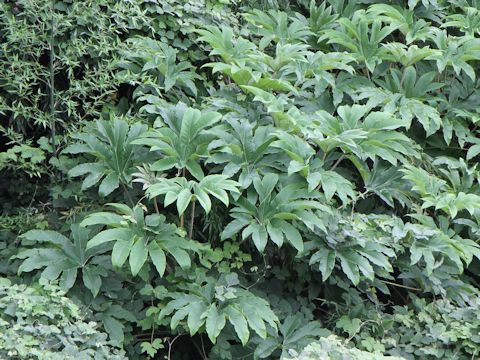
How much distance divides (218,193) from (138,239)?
0.45 meters

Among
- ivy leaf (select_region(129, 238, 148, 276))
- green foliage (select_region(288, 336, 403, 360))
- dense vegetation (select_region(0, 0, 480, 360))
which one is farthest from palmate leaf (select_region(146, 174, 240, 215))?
green foliage (select_region(288, 336, 403, 360))

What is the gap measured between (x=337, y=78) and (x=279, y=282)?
1.52 meters

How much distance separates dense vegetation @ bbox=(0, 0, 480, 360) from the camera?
3.46m

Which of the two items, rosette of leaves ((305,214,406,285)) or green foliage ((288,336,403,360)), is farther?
rosette of leaves ((305,214,406,285))

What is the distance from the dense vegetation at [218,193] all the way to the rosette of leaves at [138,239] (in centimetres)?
Answer: 1

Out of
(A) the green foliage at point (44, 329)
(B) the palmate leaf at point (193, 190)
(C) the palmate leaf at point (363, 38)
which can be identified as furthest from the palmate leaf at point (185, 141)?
(C) the palmate leaf at point (363, 38)

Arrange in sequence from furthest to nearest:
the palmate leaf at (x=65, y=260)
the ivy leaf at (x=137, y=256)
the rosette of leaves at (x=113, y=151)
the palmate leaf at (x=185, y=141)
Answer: the rosette of leaves at (x=113, y=151) < the palmate leaf at (x=185, y=141) < the palmate leaf at (x=65, y=260) < the ivy leaf at (x=137, y=256)

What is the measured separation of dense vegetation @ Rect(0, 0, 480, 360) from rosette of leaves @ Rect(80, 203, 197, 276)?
1 centimetres

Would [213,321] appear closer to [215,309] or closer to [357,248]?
[215,309]

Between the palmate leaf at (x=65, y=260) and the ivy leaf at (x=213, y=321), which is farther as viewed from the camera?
the palmate leaf at (x=65, y=260)

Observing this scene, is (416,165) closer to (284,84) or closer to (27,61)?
(284,84)

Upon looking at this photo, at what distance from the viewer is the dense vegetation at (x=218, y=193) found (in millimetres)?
3455

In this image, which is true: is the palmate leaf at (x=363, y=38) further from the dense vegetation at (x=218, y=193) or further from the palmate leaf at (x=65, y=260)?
the palmate leaf at (x=65, y=260)

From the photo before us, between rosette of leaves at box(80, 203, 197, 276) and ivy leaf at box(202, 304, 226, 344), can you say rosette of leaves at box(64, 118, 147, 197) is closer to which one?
rosette of leaves at box(80, 203, 197, 276)
